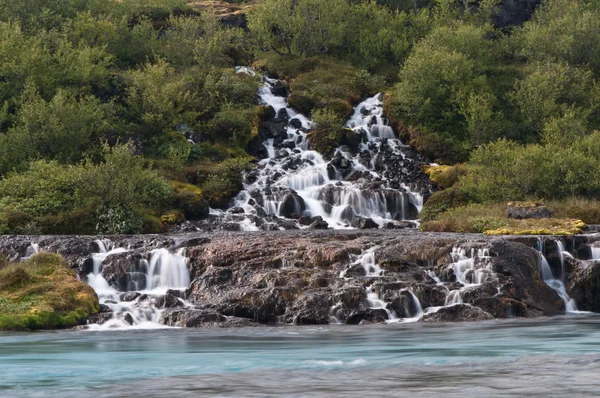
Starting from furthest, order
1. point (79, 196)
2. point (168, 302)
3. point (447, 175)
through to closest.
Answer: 1. point (447, 175)
2. point (79, 196)
3. point (168, 302)

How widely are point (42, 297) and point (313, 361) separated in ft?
45.2

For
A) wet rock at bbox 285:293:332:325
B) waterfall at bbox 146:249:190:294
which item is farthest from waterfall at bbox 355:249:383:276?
waterfall at bbox 146:249:190:294

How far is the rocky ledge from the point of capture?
2761 centimetres

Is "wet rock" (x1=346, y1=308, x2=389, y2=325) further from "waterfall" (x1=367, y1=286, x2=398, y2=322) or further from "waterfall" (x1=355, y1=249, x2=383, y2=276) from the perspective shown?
"waterfall" (x1=355, y1=249, x2=383, y2=276)

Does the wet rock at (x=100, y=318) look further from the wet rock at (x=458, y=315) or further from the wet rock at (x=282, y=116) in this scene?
the wet rock at (x=282, y=116)

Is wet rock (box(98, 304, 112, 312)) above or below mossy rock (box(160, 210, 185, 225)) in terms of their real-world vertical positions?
below

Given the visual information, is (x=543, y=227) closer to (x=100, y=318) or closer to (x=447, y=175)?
(x=447, y=175)

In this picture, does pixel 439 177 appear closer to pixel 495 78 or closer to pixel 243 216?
pixel 243 216

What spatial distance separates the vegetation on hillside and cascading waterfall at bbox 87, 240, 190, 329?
11.6 m

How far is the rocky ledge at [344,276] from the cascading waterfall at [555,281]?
3.9 inches

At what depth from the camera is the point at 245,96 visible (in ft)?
211

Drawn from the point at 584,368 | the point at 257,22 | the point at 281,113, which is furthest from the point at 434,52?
the point at 584,368

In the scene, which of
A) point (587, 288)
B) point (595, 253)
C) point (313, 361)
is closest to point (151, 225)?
point (595, 253)

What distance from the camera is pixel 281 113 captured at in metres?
64.6
